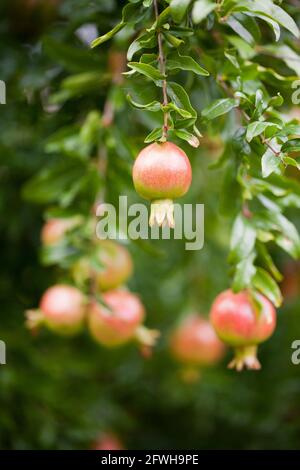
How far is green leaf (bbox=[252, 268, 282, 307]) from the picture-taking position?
1051 mm

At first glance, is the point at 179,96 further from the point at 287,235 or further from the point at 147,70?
the point at 287,235

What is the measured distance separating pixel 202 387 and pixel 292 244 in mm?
1360

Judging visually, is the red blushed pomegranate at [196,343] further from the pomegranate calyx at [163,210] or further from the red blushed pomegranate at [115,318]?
the pomegranate calyx at [163,210]

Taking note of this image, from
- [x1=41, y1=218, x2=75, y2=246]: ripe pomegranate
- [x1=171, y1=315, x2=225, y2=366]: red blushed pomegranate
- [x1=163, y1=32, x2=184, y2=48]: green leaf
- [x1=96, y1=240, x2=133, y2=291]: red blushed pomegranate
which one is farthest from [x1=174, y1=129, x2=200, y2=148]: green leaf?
[x1=171, y1=315, x2=225, y2=366]: red blushed pomegranate

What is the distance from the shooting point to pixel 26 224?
1.83 meters

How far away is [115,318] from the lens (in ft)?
4.58

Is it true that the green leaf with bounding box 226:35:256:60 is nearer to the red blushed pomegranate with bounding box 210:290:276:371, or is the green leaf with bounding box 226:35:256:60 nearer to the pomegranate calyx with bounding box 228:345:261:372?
the red blushed pomegranate with bounding box 210:290:276:371

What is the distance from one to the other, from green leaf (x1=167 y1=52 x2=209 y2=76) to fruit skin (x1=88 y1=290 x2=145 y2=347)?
627 mm

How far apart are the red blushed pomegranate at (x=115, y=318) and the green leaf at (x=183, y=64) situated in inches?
24.7

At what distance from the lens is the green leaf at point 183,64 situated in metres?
0.87

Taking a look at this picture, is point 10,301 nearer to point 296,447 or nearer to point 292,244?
point 292,244

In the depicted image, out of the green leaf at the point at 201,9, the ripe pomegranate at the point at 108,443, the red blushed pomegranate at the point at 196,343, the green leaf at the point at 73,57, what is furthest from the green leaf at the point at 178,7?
the ripe pomegranate at the point at 108,443

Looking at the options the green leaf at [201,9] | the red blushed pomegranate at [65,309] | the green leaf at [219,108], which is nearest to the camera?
the green leaf at [201,9]
